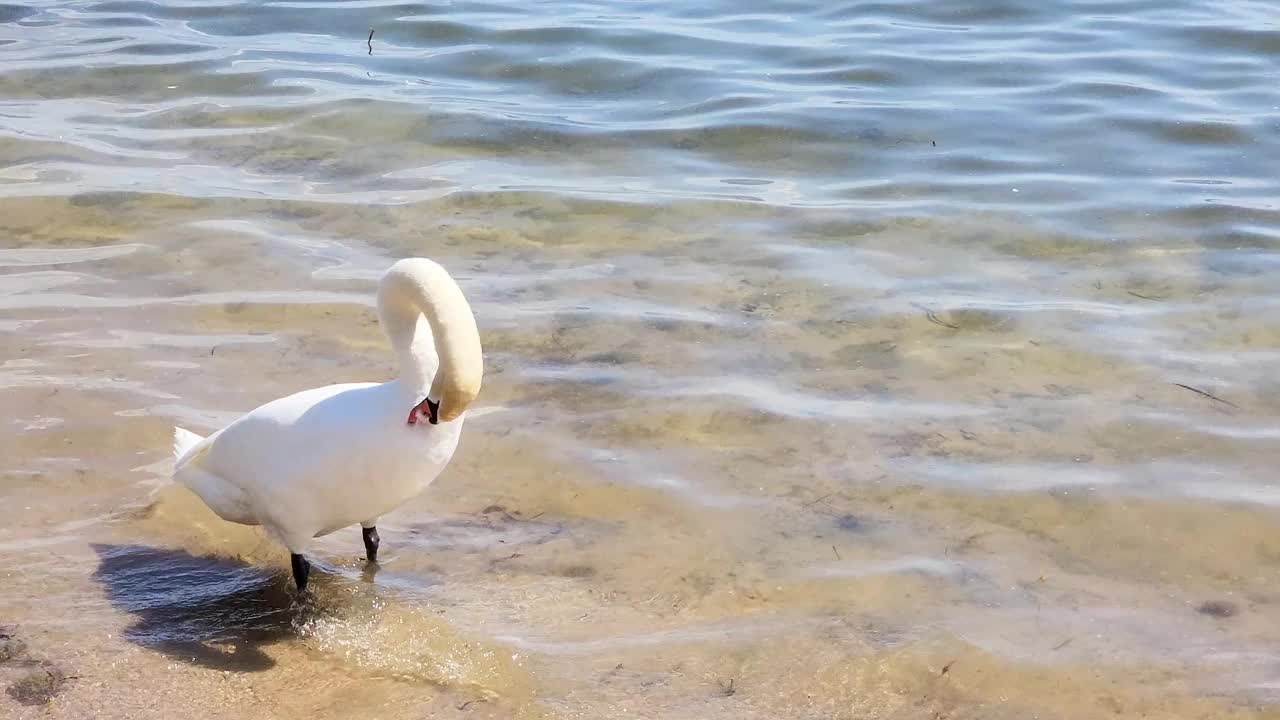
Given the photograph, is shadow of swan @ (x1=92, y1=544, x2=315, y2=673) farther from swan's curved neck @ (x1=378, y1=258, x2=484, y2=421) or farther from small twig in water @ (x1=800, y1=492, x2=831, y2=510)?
small twig in water @ (x1=800, y1=492, x2=831, y2=510)

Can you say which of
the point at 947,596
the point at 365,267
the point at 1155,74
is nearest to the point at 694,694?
the point at 947,596

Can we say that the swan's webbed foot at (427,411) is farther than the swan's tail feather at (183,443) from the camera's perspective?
No

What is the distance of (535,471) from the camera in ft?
19.8

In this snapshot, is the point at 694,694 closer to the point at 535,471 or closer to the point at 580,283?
the point at 535,471

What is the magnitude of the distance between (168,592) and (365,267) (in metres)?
3.41

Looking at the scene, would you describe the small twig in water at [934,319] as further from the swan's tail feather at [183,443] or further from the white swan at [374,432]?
the swan's tail feather at [183,443]

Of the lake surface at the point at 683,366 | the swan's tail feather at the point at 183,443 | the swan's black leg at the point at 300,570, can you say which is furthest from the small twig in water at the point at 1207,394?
the swan's tail feather at the point at 183,443

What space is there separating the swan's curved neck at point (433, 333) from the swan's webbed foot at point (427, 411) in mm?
27

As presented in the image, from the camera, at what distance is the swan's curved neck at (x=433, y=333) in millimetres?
4395

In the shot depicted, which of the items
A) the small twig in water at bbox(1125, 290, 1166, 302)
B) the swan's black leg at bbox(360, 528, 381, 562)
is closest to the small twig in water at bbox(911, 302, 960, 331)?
the small twig in water at bbox(1125, 290, 1166, 302)

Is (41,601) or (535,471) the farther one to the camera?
(535,471)

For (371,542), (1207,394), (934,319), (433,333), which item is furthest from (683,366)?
(433,333)

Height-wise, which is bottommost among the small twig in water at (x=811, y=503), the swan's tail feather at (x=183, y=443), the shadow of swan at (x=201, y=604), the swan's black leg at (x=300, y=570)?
the small twig in water at (x=811, y=503)

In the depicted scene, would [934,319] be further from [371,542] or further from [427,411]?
[427,411]
